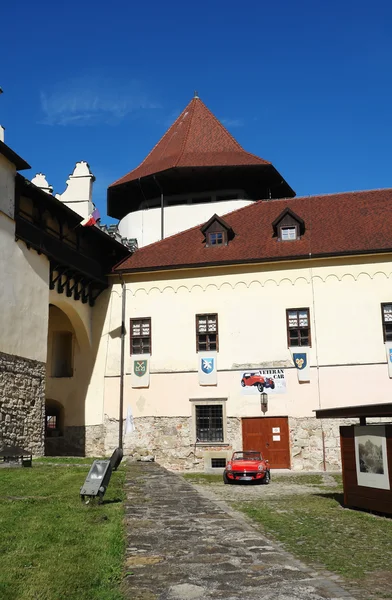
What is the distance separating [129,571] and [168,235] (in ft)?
80.1

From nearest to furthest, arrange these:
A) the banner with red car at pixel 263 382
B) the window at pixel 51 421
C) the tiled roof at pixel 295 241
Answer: the banner with red car at pixel 263 382 → the tiled roof at pixel 295 241 → the window at pixel 51 421

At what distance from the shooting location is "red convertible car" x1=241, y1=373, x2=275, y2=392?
23422mm

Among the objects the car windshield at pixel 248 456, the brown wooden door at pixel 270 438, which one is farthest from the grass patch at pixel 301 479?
the brown wooden door at pixel 270 438

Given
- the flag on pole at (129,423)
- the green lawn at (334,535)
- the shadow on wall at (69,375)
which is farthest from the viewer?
the shadow on wall at (69,375)

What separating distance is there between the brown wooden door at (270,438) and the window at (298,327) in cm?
307

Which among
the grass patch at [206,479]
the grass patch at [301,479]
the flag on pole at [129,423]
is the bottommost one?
the grass patch at [301,479]

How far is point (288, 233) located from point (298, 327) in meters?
4.15

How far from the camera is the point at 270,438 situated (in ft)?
75.9

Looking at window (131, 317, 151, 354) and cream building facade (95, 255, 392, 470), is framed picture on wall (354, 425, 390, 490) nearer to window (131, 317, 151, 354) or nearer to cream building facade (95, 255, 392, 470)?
cream building facade (95, 255, 392, 470)

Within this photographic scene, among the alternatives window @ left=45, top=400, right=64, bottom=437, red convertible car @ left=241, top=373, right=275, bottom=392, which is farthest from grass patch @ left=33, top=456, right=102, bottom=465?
red convertible car @ left=241, top=373, right=275, bottom=392

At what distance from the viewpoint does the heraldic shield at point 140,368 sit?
24641mm

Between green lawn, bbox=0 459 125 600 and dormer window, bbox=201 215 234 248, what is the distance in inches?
601

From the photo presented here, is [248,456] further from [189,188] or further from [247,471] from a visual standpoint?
[189,188]

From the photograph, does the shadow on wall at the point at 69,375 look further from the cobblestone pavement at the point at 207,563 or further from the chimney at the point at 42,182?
the cobblestone pavement at the point at 207,563
